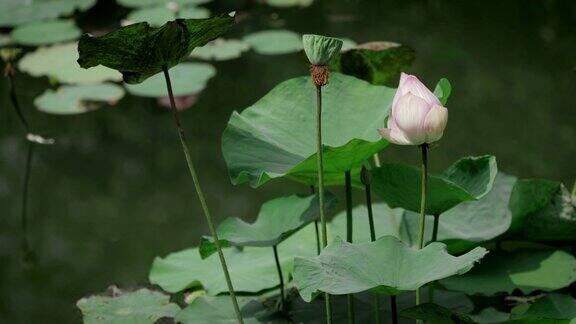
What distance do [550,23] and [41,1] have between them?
1.69m

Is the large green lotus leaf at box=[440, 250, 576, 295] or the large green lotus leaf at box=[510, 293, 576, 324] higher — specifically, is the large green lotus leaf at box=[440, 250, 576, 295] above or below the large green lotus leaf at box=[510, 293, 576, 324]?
below

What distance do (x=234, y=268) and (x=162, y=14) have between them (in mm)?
1575

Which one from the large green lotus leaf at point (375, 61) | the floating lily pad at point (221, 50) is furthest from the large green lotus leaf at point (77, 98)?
the large green lotus leaf at point (375, 61)

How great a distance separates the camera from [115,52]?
1.07 m

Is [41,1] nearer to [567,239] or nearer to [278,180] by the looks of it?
[278,180]

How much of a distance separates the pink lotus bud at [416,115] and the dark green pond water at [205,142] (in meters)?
0.78

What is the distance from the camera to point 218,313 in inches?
55.4

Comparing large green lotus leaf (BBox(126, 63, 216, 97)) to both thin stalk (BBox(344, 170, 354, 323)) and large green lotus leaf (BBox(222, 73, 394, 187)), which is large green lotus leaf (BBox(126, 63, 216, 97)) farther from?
thin stalk (BBox(344, 170, 354, 323))

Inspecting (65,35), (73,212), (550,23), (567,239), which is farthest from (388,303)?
(65,35)

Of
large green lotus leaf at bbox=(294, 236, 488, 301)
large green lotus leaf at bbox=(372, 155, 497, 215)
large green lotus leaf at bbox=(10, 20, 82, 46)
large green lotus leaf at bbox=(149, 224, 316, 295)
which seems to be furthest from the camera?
large green lotus leaf at bbox=(10, 20, 82, 46)

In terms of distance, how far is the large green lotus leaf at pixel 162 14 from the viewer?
291 cm

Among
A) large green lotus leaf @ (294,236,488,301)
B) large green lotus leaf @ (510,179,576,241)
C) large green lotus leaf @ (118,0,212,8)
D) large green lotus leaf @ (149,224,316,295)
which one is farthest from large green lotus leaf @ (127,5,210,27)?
large green lotus leaf @ (294,236,488,301)

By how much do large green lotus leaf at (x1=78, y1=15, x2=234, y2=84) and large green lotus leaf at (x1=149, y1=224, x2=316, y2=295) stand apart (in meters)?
0.51

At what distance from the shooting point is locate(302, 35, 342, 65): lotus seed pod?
101 centimetres
